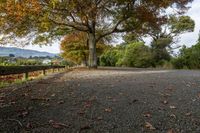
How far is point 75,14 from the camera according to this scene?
2473cm

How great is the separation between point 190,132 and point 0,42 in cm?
2342

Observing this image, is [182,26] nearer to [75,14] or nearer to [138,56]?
[138,56]

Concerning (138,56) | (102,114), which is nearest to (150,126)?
(102,114)

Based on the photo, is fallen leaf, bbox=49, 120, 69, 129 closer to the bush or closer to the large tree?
the large tree

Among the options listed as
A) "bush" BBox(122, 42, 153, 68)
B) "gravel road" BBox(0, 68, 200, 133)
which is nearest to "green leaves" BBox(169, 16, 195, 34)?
"bush" BBox(122, 42, 153, 68)

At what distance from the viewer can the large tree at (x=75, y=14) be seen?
21.2m

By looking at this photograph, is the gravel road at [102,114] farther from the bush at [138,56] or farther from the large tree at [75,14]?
the bush at [138,56]

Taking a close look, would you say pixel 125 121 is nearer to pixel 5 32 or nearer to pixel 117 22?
pixel 5 32

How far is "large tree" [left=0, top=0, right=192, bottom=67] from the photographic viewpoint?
21.2 metres

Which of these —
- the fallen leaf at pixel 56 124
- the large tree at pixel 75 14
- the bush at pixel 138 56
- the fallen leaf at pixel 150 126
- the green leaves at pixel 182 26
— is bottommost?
the fallen leaf at pixel 150 126

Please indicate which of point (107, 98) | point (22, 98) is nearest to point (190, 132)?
point (107, 98)

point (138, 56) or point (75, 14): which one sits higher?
point (75, 14)

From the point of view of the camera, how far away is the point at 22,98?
6859 mm

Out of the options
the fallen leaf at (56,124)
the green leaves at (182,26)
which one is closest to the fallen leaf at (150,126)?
the fallen leaf at (56,124)
